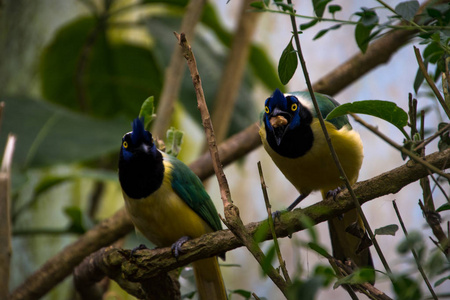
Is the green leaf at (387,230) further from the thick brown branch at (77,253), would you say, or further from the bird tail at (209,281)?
the thick brown branch at (77,253)

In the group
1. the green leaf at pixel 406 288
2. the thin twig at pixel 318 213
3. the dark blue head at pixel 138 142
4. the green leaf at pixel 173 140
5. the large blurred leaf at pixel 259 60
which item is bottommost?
the green leaf at pixel 406 288

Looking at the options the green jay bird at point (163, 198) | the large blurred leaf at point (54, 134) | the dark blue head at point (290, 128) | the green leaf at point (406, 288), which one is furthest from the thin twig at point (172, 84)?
the green leaf at point (406, 288)

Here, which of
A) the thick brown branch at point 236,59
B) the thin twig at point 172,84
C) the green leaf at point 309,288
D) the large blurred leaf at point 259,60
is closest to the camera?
Answer: the green leaf at point 309,288

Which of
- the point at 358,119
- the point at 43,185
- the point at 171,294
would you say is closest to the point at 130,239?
the point at 43,185

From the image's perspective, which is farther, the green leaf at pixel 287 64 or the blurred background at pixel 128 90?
the blurred background at pixel 128 90

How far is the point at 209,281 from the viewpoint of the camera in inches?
60.8

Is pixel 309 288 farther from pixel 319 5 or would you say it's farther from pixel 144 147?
pixel 144 147

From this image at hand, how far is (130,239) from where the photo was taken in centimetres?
236

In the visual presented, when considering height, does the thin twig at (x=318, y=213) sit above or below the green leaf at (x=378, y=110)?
below

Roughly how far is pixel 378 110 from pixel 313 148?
50 centimetres

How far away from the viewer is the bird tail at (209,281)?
1.53m

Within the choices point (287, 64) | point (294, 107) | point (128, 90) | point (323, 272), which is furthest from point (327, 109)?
point (128, 90)

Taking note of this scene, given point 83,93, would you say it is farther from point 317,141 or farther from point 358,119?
point 358,119

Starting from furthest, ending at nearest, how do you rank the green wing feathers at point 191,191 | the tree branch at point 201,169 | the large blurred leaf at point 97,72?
the large blurred leaf at point 97,72
the tree branch at point 201,169
the green wing feathers at point 191,191
